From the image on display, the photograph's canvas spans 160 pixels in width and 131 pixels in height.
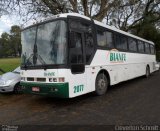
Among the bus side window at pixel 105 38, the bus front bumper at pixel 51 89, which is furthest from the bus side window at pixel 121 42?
the bus front bumper at pixel 51 89

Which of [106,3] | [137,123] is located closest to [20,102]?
[137,123]

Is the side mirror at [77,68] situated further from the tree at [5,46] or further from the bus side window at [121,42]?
the tree at [5,46]

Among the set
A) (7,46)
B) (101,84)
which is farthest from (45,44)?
(7,46)

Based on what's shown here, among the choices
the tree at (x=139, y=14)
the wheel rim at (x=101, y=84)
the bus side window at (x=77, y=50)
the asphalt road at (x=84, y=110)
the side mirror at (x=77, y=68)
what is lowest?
the asphalt road at (x=84, y=110)

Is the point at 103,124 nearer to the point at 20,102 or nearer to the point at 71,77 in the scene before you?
the point at 71,77

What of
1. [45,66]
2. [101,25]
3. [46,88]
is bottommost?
[46,88]

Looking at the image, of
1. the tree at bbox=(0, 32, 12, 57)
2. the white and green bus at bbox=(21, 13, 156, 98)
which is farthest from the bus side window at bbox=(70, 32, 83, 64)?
the tree at bbox=(0, 32, 12, 57)

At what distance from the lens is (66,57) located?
7.09 meters

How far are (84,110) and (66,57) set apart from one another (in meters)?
1.77

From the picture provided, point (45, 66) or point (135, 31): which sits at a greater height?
point (135, 31)

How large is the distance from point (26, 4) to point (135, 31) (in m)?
18.1

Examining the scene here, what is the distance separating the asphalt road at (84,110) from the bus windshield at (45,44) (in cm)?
156

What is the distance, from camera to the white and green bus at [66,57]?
711 centimetres

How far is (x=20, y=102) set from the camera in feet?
28.6
